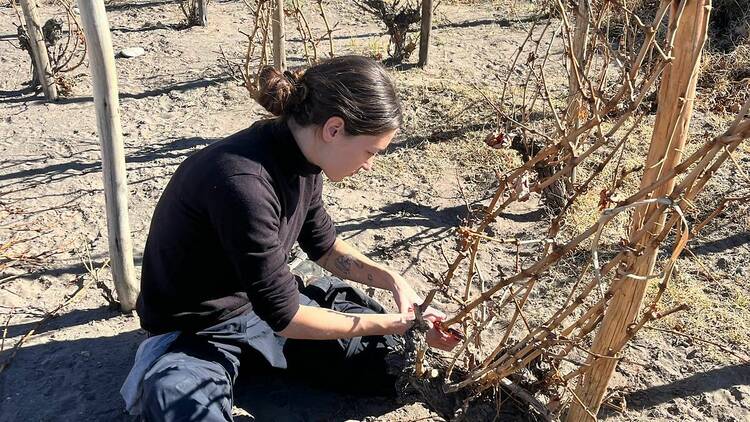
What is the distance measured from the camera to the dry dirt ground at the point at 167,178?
2439 mm

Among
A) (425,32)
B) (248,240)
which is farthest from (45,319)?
(425,32)

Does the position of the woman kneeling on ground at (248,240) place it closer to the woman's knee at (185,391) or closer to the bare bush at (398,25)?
the woman's knee at (185,391)

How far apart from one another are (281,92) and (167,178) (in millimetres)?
2114

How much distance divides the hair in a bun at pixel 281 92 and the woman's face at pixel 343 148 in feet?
0.43

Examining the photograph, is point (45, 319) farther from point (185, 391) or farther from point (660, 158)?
point (660, 158)

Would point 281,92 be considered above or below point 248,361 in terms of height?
above

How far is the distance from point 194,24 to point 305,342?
4.71 m

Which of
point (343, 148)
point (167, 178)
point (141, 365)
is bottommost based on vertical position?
point (167, 178)

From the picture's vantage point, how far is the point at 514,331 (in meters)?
2.85

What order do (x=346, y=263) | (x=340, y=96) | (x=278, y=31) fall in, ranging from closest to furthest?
(x=340, y=96) → (x=346, y=263) → (x=278, y=31)

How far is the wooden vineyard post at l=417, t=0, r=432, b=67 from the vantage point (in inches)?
201

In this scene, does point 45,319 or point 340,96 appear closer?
point 340,96

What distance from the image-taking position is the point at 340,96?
179 cm

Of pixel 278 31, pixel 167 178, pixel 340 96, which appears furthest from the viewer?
pixel 278 31
